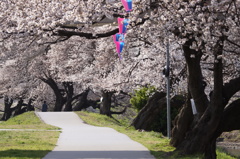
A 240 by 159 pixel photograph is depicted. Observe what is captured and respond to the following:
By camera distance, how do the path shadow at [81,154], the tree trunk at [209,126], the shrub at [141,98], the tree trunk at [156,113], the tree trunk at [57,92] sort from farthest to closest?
the tree trunk at [57,92]
the shrub at [141,98]
the tree trunk at [156,113]
the path shadow at [81,154]
the tree trunk at [209,126]

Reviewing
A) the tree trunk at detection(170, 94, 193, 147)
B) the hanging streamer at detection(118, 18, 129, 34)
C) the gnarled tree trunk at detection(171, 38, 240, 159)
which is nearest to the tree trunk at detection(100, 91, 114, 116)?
the tree trunk at detection(170, 94, 193, 147)

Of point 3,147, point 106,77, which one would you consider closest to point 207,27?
point 3,147

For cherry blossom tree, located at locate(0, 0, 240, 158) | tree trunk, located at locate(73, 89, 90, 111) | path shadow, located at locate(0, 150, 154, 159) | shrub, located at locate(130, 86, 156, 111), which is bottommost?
tree trunk, located at locate(73, 89, 90, 111)

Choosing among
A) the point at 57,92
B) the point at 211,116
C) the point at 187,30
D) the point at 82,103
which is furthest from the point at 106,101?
the point at 187,30

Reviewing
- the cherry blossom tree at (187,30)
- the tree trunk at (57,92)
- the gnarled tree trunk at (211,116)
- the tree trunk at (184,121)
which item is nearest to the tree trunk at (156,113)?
the cherry blossom tree at (187,30)

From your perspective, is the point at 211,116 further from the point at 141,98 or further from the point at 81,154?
the point at 141,98

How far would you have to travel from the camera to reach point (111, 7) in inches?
664

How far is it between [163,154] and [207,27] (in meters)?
5.59

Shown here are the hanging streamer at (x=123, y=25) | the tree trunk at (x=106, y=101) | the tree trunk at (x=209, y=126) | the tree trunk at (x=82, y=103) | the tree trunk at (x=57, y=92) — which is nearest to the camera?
the tree trunk at (x=209, y=126)

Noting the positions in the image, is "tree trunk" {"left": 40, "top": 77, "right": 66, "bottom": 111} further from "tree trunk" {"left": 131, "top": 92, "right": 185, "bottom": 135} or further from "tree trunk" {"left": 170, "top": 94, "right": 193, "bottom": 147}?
"tree trunk" {"left": 170, "top": 94, "right": 193, "bottom": 147}

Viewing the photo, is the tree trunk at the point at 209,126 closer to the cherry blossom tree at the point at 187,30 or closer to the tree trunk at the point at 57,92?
the cherry blossom tree at the point at 187,30

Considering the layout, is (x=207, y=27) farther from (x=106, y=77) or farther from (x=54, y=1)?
(x=106, y=77)

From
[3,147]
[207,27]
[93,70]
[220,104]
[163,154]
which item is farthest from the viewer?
[93,70]

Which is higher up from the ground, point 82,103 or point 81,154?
point 81,154
